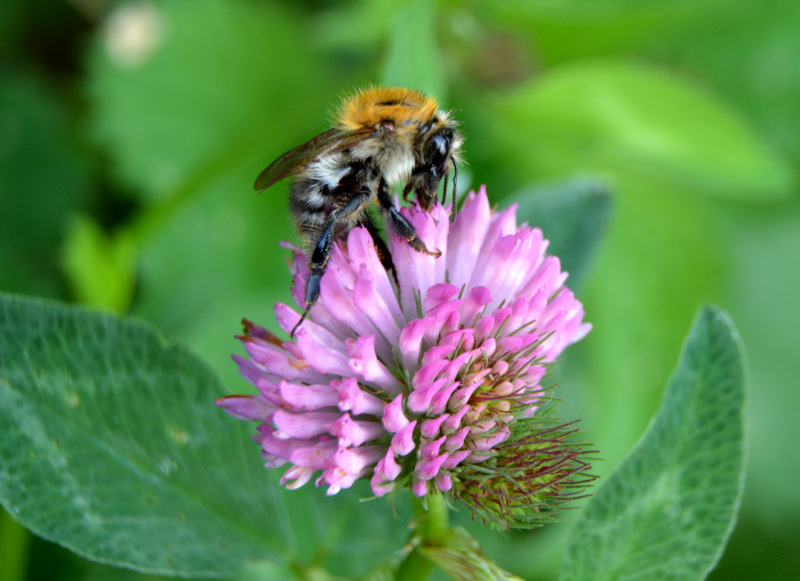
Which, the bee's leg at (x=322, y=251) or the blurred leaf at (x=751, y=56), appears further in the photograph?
the blurred leaf at (x=751, y=56)

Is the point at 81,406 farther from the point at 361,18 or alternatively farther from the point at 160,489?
the point at 361,18

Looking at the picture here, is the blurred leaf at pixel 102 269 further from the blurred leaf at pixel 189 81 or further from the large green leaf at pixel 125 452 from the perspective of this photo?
the large green leaf at pixel 125 452

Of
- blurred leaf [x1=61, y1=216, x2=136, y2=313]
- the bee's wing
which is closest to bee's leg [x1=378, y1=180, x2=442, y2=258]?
the bee's wing

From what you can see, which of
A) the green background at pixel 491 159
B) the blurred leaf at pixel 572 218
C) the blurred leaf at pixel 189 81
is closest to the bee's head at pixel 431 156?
the blurred leaf at pixel 572 218

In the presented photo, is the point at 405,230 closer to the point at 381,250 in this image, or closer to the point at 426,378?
the point at 381,250

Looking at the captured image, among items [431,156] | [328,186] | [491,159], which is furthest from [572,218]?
[491,159]

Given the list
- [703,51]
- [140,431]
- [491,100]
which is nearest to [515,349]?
[140,431]

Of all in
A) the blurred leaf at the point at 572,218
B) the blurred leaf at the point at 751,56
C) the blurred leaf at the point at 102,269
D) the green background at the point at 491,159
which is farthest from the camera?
the blurred leaf at the point at 751,56
